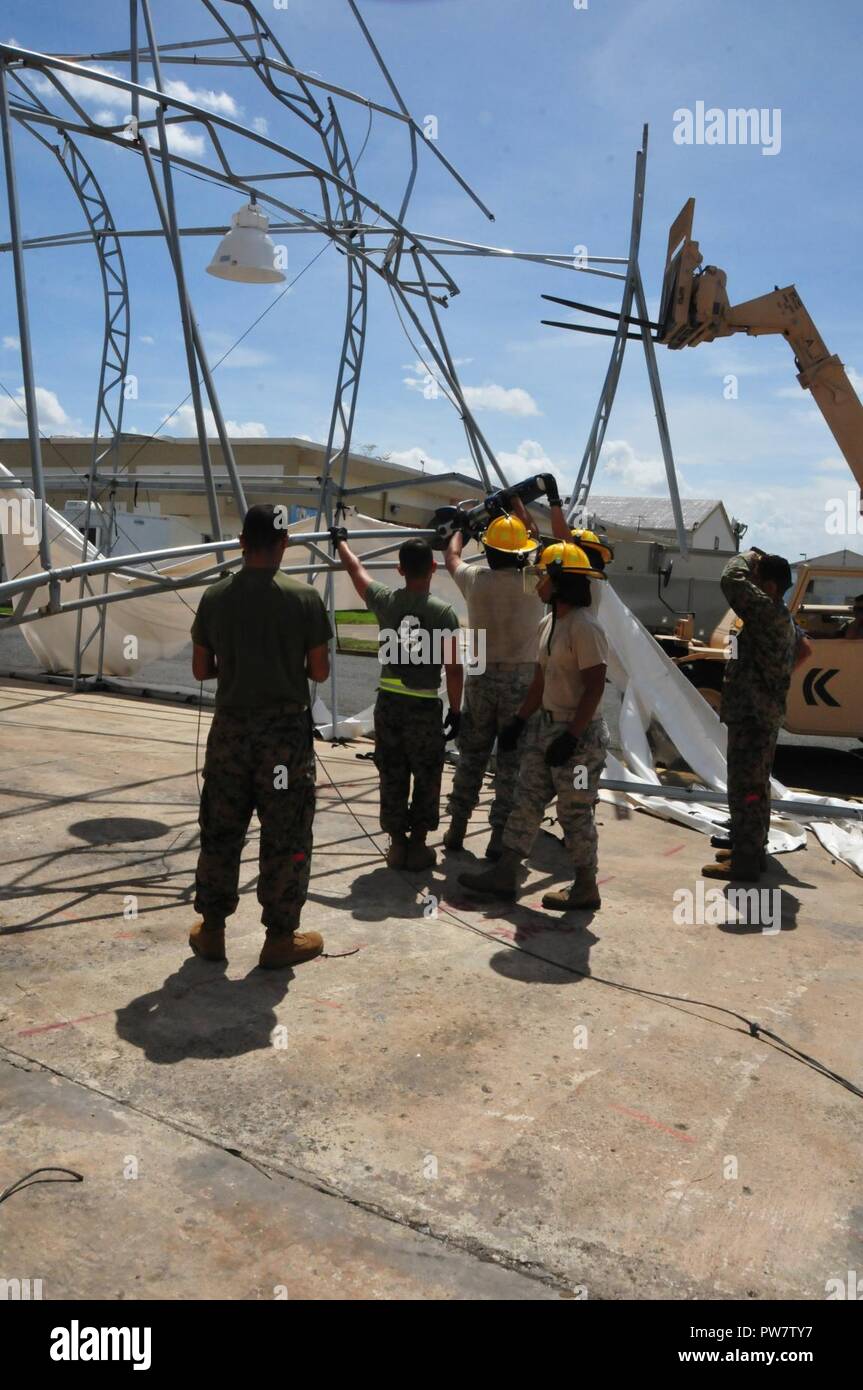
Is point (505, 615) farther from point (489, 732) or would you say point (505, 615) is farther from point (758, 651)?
point (758, 651)

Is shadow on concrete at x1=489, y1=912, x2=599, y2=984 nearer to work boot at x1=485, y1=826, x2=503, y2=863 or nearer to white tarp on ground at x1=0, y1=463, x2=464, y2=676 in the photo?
work boot at x1=485, y1=826, x2=503, y2=863

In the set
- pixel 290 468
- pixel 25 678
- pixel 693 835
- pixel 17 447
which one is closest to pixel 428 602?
pixel 693 835

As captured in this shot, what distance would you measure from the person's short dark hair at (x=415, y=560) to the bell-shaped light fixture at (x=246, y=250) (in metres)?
2.15

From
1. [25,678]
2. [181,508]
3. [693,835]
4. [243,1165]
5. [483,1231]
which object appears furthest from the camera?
[181,508]

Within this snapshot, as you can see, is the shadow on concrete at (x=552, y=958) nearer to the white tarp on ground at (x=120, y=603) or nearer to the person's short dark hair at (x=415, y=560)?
the person's short dark hair at (x=415, y=560)

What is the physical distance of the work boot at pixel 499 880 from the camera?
5.53 m

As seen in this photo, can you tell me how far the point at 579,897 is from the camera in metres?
5.48

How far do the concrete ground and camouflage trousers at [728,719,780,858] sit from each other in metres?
0.57

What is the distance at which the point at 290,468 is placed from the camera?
30.7 meters

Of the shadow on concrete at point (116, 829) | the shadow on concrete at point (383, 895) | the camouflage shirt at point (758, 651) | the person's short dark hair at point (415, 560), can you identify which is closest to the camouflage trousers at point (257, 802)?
the shadow on concrete at point (383, 895)

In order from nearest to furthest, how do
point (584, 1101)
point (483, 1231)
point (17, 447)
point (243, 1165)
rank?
point (483, 1231), point (243, 1165), point (584, 1101), point (17, 447)

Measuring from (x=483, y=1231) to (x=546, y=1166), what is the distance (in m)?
0.39

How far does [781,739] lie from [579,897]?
8.86m
